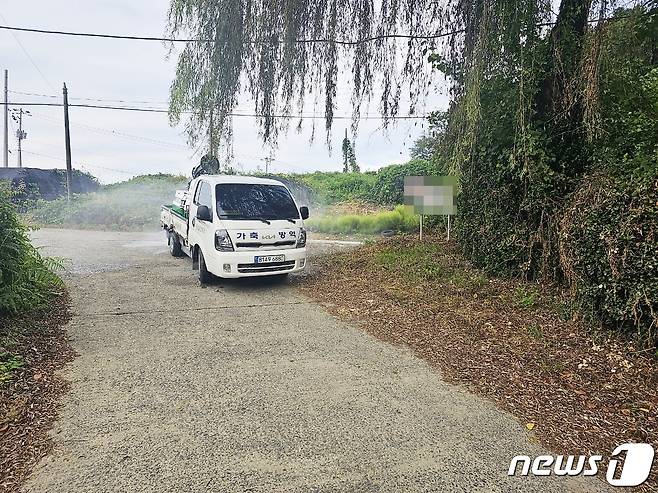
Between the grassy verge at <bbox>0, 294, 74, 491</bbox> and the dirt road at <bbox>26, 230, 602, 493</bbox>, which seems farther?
the grassy verge at <bbox>0, 294, 74, 491</bbox>

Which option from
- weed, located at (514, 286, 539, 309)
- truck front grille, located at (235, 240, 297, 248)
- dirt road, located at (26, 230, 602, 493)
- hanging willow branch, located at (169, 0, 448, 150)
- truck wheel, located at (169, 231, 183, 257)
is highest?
hanging willow branch, located at (169, 0, 448, 150)

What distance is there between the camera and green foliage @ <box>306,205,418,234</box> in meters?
15.5

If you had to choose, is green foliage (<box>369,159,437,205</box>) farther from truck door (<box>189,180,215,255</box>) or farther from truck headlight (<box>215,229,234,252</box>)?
truck headlight (<box>215,229,234,252</box>)

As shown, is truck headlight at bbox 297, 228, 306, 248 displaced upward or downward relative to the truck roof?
downward

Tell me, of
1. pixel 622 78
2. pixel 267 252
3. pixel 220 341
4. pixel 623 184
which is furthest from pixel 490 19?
pixel 220 341

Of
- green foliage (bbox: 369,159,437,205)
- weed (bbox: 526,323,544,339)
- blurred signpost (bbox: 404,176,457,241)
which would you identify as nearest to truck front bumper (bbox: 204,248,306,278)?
blurred signpost (bbox: 404,176,457,241)

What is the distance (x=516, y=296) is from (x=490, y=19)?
370 centimetres

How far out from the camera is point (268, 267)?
25.1 feet

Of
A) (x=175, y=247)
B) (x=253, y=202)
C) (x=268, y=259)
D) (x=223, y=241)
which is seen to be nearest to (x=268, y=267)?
(x=268, y=259)

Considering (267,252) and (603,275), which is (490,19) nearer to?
(603,275)

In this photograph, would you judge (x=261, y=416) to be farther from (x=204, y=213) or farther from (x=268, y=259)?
(x=204, y=213)

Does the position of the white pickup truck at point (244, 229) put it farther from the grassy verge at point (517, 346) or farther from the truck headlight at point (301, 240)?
the grassy verge at point (517, 346)

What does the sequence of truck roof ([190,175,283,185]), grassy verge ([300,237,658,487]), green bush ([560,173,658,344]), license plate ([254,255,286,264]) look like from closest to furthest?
grassy verge ([300,237,658,487])
green bush ([560,173,658,344])
license plate ([254,255,286,264])
truck roof ([190,175,283,185])

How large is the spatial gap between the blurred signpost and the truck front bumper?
3.48 meters
